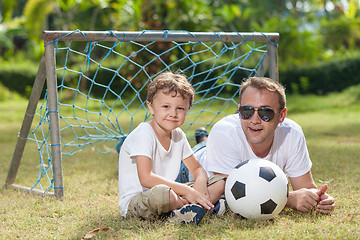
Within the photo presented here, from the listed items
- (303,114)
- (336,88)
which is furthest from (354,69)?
(303,114)

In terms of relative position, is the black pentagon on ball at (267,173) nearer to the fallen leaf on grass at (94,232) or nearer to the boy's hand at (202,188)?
the boy's hand at (202,188)

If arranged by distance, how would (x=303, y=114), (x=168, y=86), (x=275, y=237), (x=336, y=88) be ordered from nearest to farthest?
1. (x=275, y=237)
2. (x=168, y=86)
3. (x=303, y=114)
4. (x=336, y=88)

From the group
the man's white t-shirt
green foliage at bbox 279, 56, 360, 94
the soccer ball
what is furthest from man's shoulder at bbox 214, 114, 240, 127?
green foliage at bbox 279, 56, 360, 94

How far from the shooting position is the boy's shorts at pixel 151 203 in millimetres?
2711

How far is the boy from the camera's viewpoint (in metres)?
2.73

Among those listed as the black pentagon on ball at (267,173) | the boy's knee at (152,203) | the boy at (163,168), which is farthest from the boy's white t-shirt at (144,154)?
the black pentagon on ball at (267,173)

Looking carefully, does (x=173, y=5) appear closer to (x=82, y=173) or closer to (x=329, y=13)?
(x=82, y=173)

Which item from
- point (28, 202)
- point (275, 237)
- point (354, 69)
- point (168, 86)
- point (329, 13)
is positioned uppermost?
point (329, 13)

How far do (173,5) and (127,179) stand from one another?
9.01 meters

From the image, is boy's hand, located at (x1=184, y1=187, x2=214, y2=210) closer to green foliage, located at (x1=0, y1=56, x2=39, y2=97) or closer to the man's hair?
the man's hair

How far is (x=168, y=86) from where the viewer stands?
2861 mm

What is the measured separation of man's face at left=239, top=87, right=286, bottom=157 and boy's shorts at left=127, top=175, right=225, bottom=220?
25.9 inches

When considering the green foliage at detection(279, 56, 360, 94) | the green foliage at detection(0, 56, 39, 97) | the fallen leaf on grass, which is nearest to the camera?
the fallen leaf on grass

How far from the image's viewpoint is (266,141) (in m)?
3.04
